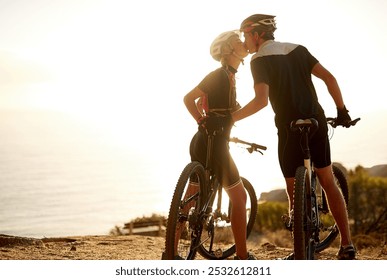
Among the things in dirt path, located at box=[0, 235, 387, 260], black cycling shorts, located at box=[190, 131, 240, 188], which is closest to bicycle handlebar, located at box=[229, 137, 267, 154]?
black cycling shorts, located at box=[190, 131, 240, 188]

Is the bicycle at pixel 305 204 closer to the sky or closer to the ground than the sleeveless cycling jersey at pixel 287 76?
closer to the ground

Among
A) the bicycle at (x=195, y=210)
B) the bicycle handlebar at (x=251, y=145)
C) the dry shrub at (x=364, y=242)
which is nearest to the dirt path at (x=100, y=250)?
the bicycle at (x=195, y=210)

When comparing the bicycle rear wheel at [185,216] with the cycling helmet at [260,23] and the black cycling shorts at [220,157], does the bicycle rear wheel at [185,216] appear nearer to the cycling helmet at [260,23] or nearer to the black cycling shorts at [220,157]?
the black cycling shorts at [220,157]

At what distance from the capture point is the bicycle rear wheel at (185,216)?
3896 mm

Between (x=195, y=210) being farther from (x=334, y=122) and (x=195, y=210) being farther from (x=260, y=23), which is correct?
(x=260, y=23)

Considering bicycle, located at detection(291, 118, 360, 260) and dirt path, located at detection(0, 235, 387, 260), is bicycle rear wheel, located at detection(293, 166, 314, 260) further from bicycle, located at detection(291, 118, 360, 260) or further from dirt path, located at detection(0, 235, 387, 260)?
dirt path, located at detection(0, 235, 387, 260)

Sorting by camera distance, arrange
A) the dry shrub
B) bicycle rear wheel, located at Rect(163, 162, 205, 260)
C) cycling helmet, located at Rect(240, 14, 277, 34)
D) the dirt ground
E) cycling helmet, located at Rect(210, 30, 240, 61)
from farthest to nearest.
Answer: the dry shrub
the dirt ground
cycling helmet, located at Rect(210, 30, 240, 61)
cycling helmet, located at Rect(240, 14, 277, 34)
bicycle rear wheel, located at Rect(163, 162, 205, 260)

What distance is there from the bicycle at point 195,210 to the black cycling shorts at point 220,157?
1.9 inches

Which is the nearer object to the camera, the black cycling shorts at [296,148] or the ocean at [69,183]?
the black cycling shorts at [296,148]

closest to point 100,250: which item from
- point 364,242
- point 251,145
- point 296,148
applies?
point 251,145

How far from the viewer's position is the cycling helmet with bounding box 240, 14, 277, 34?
407cm

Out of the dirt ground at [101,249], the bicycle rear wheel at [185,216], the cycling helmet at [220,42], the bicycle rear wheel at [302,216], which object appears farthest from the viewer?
the dirt ground at [101,249]

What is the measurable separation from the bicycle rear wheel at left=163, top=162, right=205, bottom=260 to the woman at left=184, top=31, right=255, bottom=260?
0.19 metres
